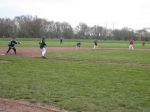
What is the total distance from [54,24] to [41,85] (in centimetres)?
11802

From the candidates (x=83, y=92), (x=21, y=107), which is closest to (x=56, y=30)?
(x=83, y=92)

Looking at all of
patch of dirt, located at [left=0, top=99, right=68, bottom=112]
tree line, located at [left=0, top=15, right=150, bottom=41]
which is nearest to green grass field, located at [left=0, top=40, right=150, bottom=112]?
patch of dirt, located at [left=0, top=99, right=68, bottom=112]

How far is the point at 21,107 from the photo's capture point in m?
7.23

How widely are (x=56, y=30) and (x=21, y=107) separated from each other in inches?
4615

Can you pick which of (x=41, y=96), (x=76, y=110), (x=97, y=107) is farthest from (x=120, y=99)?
(x=41, y=96)

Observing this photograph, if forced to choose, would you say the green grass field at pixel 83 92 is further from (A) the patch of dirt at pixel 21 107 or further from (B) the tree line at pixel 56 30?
(B) the tree line at pixel 56 30

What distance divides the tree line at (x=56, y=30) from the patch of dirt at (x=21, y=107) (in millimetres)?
97925

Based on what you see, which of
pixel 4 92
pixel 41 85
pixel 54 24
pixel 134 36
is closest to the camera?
pixel 4 92

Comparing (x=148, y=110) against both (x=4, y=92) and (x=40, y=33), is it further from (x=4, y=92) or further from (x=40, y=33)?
(x=40, y=33)

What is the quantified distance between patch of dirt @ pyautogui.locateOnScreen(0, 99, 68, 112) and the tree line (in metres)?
97.9

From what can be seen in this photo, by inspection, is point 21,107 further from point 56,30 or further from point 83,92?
point 56,30

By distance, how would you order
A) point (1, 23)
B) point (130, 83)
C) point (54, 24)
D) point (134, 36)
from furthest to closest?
point (54, 24), point (134, 36), point (1, 23), point (130, 83)

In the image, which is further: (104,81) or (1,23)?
(1,23)

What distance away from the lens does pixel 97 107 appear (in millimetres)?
7238
